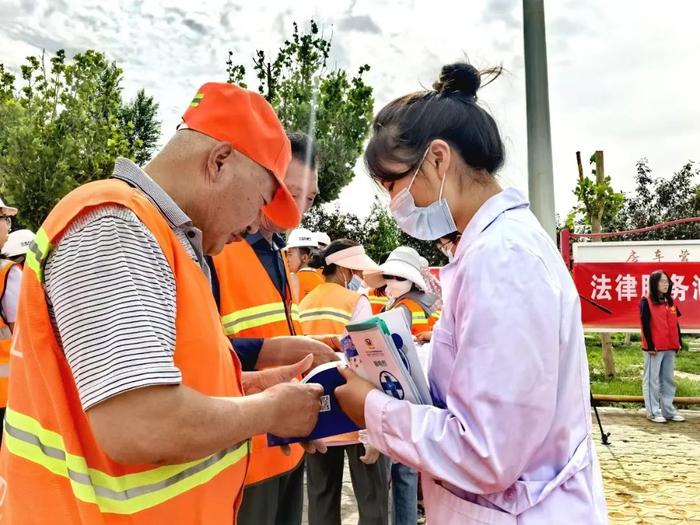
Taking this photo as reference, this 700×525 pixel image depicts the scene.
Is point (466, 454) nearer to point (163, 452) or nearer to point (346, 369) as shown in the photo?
point (346, 369)

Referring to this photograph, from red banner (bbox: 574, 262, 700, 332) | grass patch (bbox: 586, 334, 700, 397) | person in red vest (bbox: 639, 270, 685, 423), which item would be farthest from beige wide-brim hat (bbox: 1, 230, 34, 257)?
grass patch (bbox: 586, 334, 700, 397)

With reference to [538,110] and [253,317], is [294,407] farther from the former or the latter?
[538,110]

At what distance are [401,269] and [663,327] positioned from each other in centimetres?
530

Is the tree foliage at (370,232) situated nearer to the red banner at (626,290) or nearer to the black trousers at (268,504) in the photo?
the red banner at (626,290)

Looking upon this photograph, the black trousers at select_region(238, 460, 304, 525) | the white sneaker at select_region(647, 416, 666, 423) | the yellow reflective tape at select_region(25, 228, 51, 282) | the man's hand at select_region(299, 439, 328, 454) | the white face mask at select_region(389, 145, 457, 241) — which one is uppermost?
the white face mask at select_region(389, 145, 457, 241)

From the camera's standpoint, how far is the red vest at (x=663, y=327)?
8.12 meters

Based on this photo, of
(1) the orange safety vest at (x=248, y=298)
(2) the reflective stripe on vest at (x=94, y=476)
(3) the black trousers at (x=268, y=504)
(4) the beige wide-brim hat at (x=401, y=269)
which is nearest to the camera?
(2) the reflective stripe on vest at (x=94, y=476)

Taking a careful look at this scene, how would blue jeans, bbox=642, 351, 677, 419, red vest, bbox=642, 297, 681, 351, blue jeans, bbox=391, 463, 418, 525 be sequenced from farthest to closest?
blue jeans, bbox=642, 351, 677, 419 → red vest, bbox=642, 297, 681, 351 → blue jeans, bbox=391, 463, 418, 525

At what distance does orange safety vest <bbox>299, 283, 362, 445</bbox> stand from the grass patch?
770 cm

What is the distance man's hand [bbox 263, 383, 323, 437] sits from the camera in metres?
1.36

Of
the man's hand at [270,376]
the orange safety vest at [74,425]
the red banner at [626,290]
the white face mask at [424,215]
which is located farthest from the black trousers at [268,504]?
the red banner at [626,290]

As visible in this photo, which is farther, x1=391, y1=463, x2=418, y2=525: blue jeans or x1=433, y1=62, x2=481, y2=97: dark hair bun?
x1=391, y1=463, x2=418, y2=525: blue jeans

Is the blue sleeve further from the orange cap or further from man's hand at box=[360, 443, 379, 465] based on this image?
man's hand at box=[360, 443, 379, 465]

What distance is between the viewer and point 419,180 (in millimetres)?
1528
